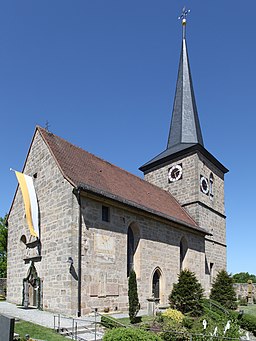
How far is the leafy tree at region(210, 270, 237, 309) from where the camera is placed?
75.9ft

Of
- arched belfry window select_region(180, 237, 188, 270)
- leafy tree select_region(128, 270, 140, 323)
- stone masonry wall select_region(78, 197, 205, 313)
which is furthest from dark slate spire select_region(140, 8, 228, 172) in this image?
leafy tree select_region(128, 270, 140, 323)

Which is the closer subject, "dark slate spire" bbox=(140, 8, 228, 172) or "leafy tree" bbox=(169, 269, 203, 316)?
"leafy tree" bbox=(169, 269, 203, 316)

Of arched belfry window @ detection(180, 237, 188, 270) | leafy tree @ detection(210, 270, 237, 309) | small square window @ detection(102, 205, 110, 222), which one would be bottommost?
leafy tree @ detection(210, 270, 237, 309)

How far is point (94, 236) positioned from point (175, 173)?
49.1ft

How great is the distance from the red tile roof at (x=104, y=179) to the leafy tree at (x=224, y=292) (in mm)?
3779

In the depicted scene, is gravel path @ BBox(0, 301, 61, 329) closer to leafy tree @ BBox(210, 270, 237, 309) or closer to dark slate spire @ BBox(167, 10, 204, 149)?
leafy tree @ BBox(210, 270, 237, 309)

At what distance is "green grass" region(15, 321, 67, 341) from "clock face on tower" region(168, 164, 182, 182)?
1945cm

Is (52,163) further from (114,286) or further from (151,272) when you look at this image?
(151,272)

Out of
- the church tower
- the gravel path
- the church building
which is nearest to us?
the gravel path

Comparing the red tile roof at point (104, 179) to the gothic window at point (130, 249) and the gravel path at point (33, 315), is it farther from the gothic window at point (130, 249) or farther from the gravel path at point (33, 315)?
the gravel path at point (33, 315)

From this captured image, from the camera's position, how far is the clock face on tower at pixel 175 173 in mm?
29961

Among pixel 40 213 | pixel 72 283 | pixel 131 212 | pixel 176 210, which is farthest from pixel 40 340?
pixel 176 210

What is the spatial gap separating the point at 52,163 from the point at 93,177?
2.45m

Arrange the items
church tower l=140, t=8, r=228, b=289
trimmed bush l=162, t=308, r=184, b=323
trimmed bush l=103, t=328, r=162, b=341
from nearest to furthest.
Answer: trimmed bush l=103, t=328, r=162, b=341 → trimmed bush l=162, t=308, r=184, b=323 → church tower l=140, t=8, r=228, b=289
